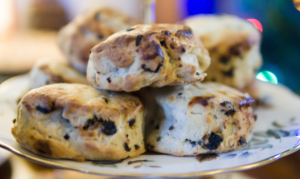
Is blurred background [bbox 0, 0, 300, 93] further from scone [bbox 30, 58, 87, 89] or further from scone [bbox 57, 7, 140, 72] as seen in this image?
scone [bbox 30, 58, 87, 89]

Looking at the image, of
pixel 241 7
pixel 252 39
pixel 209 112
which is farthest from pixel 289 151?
pixel 241 7

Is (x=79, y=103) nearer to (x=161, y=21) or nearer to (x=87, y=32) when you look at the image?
(x=87, y=32)

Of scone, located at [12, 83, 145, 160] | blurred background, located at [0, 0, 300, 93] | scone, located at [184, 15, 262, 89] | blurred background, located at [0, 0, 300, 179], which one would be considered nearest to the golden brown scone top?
scone, located at [12, 83, 145, 160]

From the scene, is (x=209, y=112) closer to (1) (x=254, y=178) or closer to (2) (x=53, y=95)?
(1) (x=254, y=178)

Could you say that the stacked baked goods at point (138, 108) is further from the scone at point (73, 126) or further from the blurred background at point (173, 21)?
the blurred background at point (173, 21)

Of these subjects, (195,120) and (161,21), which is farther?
(161,21)

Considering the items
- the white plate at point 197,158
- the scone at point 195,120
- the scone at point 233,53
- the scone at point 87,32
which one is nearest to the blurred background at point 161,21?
the scone at point 233,53

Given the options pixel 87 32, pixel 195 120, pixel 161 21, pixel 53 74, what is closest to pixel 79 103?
pixel 195 120

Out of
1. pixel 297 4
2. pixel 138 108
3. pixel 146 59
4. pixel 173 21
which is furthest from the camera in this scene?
pixel 173 21
